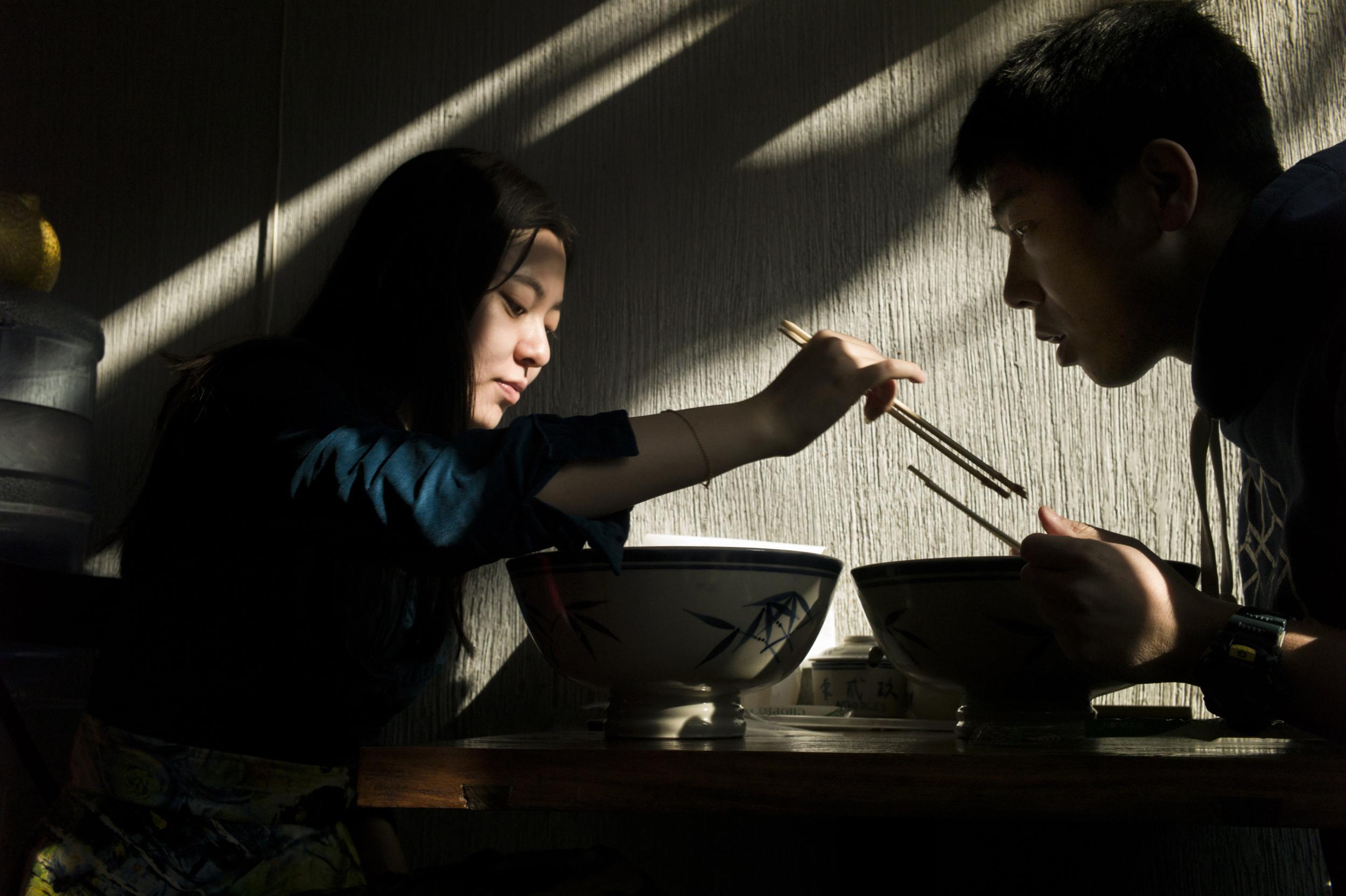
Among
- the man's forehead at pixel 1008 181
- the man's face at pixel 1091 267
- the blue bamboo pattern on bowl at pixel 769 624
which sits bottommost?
the blue bamboo pattern on bowl at pixel 769 624

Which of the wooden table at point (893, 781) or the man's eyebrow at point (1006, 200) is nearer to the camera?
the wooden table at point (893, 781)

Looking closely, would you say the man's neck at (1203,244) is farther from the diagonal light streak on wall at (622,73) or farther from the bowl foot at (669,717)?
the diagonal light streak on wall at (622,73)

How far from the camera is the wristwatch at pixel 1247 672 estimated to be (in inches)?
26.6

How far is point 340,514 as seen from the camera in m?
0.89

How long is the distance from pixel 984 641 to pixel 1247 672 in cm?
19

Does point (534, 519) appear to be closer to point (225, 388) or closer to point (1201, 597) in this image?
point (225, 388)

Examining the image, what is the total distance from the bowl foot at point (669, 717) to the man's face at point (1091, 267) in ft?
1.90

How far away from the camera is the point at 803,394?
39.0 inches

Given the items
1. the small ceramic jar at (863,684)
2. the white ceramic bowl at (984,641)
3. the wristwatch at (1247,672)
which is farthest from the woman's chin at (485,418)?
the wristwatch at (1247,672)

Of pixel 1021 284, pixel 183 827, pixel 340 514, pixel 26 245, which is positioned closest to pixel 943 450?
pixel 1021 284

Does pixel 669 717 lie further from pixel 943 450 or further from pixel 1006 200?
pixel 1006 200

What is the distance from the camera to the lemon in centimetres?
156

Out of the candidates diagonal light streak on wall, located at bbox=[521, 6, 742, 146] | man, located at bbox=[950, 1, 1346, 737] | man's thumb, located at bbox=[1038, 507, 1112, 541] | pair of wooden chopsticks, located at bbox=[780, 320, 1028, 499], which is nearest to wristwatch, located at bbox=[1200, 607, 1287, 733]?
man, located at bbox=[950, 1, 1346, 737]

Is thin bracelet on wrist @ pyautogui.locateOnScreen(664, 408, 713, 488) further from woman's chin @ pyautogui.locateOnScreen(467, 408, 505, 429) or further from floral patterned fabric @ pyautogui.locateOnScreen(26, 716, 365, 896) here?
floral patterned fabric @ pyautogui.locateOnScreen(26, 716, 365, 896)
